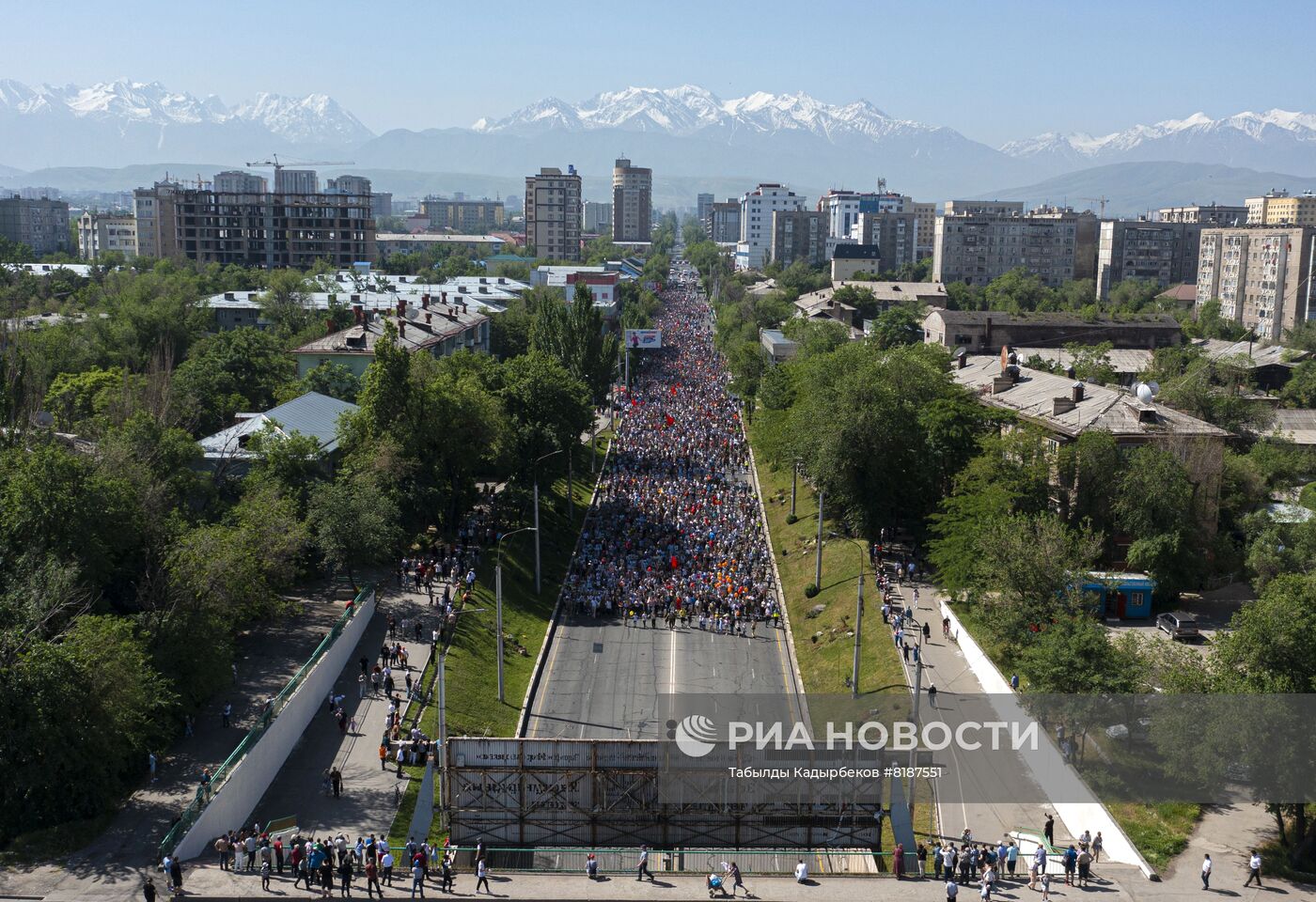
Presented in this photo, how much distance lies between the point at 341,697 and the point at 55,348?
3827 centimetres

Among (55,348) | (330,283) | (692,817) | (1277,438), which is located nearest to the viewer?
(692,817)

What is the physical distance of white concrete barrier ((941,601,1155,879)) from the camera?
2233 centimetres

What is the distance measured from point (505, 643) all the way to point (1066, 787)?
1835 cm

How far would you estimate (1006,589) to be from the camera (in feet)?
98.1

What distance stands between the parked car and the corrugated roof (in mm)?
28074

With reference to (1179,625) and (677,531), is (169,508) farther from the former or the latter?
(1179,625)

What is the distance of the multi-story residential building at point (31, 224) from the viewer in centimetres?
18688

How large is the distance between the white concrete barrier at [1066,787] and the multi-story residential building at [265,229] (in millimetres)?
113667

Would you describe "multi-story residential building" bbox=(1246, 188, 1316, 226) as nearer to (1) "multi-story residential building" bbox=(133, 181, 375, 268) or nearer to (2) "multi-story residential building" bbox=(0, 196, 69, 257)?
(1) "multi-story residential building" bbox=(133, 181, 375, 268)

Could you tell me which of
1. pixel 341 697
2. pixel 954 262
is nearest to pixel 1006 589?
pixel 341 697

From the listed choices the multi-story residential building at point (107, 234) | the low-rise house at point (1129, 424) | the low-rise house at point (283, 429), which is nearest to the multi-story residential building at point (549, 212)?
the multi-story residential building at point (107, 234)

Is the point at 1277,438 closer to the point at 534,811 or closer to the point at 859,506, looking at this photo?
the point at 859,506

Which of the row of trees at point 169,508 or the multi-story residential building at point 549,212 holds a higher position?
the multi-story residential building at point 549,212

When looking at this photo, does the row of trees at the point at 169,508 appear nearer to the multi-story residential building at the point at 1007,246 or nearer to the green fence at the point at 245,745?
the green fence at the point at 245,745
